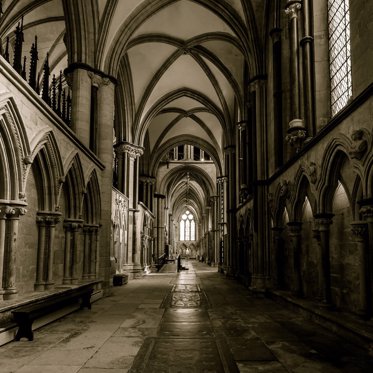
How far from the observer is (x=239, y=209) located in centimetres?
1961

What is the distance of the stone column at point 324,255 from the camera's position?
765 centimetres

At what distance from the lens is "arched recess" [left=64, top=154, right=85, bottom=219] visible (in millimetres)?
10078

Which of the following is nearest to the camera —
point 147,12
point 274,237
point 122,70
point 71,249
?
point 71,249

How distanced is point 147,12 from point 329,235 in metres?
10.9

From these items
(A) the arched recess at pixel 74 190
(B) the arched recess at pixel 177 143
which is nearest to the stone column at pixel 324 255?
(A) the arched recess at pixel 74 190

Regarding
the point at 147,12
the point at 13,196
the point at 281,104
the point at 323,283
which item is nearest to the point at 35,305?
the point at 13,196

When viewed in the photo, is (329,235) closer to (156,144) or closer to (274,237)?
(274,237)

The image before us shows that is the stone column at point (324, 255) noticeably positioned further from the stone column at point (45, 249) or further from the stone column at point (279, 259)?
the stone column at point (45, 249)

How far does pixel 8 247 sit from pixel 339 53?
732 cm

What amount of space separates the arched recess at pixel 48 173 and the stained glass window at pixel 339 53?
19.4 feet

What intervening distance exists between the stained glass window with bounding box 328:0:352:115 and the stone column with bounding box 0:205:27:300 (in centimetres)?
649

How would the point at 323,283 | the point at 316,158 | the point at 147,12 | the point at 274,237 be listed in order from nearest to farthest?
the point at 323,283, the point at 316,158, the point at 274,237, the point at 147,12

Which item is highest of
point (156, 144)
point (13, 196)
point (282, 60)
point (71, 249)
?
point (156, 144)

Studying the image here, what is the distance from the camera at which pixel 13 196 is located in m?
6.65
